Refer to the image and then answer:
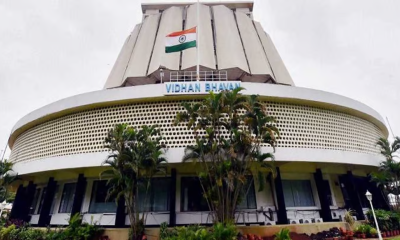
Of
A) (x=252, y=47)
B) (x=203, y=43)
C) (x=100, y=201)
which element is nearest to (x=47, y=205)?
(x=100, y=201)

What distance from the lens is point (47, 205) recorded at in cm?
1931

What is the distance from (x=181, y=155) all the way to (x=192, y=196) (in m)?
4.18

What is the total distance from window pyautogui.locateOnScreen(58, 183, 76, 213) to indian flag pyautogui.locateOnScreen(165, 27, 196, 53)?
46.8ft

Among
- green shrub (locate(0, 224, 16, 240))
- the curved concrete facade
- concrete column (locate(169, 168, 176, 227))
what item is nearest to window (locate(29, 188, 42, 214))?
the curved concrete facade

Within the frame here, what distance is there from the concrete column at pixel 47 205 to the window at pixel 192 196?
34.8 feet

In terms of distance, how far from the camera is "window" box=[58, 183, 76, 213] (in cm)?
2078

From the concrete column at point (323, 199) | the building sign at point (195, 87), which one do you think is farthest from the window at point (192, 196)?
the concrete column at point (323, 199)

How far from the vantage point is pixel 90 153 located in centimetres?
1728

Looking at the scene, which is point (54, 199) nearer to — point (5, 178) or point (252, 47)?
point (5, 178)

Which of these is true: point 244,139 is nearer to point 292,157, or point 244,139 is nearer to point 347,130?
point 292,157

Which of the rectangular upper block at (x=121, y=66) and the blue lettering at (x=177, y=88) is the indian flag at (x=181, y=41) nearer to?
the blue lettering at (x=177, y=88)

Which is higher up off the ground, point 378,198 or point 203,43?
point 203,43

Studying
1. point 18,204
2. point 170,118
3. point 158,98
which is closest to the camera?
point 170,118

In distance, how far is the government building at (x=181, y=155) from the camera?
17047 mm
